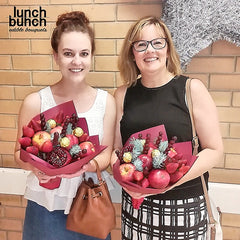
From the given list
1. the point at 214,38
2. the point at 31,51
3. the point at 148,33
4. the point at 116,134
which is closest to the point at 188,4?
the point at 214,38

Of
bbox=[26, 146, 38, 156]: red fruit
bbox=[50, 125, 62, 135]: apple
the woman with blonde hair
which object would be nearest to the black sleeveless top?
the woman with blonde hair

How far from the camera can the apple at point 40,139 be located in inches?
51.0

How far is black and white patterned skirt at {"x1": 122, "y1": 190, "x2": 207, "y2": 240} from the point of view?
4.91 ft

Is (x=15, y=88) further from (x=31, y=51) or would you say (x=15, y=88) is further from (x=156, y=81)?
(x=156, y=81)

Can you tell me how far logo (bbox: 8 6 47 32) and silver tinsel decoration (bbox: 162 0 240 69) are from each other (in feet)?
2.56

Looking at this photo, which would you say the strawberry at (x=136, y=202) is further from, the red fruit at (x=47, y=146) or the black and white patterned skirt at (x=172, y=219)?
the red fruit at (x=47, y=146)

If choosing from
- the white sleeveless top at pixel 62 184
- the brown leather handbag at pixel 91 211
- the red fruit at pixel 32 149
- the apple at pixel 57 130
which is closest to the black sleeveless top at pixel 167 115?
the white sleeveless top at pixel 62 184

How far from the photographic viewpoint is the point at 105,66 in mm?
2080

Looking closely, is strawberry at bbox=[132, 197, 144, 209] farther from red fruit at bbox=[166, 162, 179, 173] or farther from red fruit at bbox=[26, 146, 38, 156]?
red fruit at bbox=[26, 146, 38, 156]

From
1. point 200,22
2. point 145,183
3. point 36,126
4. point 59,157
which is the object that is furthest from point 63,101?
point 200,22

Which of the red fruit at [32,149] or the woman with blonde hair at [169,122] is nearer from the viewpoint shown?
the red fruit at [32,149]

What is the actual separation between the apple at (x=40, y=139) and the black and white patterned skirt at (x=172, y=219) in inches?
22.4

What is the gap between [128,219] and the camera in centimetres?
161

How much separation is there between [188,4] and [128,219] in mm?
1204
